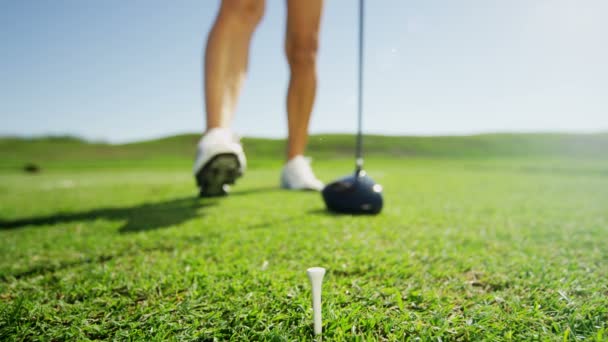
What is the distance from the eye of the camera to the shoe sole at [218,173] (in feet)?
7.53

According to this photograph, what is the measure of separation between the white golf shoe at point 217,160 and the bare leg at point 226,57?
136 mm

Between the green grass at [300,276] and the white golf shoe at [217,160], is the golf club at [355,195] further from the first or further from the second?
the white golf shoe at [217,160]

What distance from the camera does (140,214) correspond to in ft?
7.80

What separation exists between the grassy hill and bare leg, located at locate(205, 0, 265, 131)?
19.8 metres

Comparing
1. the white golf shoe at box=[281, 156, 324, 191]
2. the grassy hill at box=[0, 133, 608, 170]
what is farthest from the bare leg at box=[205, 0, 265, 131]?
the grassy hill at box=[0, 133, 608, 170]

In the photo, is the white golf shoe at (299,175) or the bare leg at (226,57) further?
the white golf shoe at (299,175)

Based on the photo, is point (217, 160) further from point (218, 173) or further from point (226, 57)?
point (226, 57)

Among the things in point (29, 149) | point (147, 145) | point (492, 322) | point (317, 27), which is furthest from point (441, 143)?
point (29, 149)

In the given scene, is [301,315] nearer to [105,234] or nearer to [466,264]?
[466,264]

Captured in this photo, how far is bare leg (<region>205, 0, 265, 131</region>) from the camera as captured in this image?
244cm

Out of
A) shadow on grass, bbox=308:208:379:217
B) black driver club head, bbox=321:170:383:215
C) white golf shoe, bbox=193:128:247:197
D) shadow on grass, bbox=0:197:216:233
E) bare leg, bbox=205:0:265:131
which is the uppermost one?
bare leg, bbox=205:0:265:131

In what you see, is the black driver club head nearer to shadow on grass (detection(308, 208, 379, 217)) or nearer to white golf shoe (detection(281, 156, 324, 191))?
shadow on grass (detection(308, 208, 379, 217))

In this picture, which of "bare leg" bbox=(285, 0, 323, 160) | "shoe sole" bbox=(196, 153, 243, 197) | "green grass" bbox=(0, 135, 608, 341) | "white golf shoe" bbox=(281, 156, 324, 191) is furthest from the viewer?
"white golf shoe" bbox=(281, 156, 324, 191)

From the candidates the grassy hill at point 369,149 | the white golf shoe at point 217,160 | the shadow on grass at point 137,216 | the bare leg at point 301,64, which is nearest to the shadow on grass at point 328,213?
the white golf shoe at point 217,160
